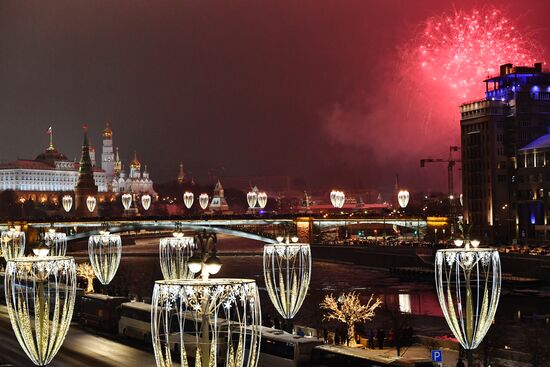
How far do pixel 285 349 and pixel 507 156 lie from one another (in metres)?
57.6

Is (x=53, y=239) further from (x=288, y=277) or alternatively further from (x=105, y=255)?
(x=288, y=277)

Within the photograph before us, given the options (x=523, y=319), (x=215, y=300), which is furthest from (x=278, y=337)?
(x=523, y=319)

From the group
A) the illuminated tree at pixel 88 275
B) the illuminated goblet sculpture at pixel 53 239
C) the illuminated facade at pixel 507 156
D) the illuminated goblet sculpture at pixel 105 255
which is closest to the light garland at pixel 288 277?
the illuminated goblet sculpture at pixel 105 255

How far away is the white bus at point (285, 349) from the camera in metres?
20.3

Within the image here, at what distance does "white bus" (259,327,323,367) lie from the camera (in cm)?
2028

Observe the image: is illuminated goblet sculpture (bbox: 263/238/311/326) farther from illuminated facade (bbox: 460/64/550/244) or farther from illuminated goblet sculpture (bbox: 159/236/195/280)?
illuminated facade (bbox: 460/64/550/244)

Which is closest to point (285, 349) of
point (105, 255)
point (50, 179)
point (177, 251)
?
point (177, 251)

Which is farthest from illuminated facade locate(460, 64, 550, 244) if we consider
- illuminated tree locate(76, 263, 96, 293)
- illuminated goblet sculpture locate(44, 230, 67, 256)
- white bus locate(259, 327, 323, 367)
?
white bus locate(259, 327, 323, 367)

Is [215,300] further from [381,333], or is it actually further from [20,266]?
[381,333]

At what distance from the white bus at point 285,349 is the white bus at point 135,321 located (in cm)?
701

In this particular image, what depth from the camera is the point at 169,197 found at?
18525 cm

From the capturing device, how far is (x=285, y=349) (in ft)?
68.0

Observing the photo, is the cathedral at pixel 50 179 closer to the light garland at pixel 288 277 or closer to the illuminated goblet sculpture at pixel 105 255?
the illuminated goblet sculpture at pixel 105 255

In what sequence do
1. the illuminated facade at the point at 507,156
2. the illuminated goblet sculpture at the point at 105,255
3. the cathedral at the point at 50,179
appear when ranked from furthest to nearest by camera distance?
the cathedral at the point at 50,179 → the illuminated facade at the point at 507,156 → the illuminated goblet sculpture at the point at 105,255
